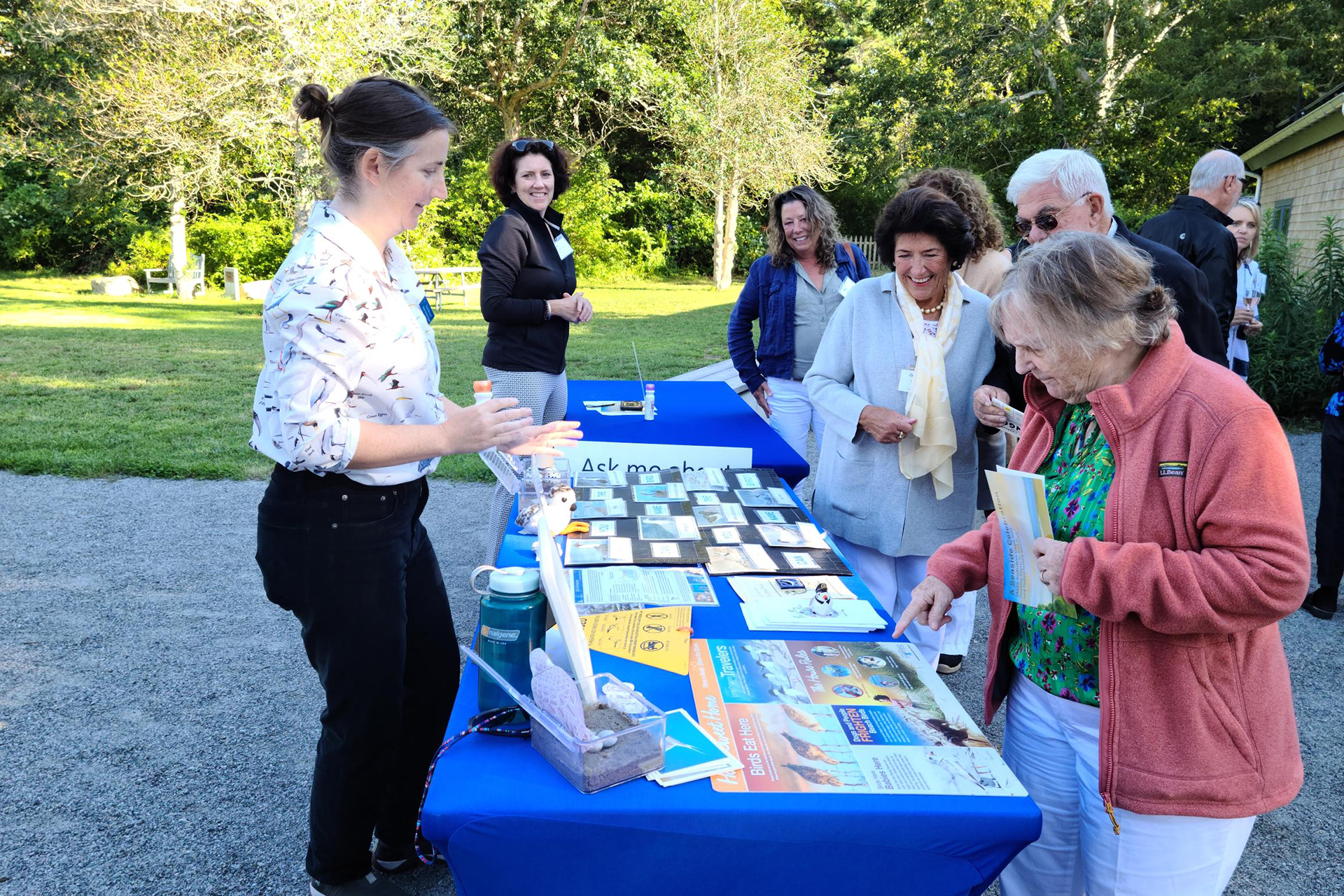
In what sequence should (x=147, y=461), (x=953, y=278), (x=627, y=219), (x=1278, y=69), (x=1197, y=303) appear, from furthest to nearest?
(x=627, y=219) → (x=1278, y=69) → (x=147, y=461) → (x=953, y=278) → (x=1197, y=303)

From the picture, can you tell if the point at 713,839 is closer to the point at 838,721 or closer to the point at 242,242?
the point at 838,721

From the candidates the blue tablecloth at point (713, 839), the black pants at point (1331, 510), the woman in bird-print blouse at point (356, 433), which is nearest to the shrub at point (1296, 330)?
the black pants at point (1331, 510)

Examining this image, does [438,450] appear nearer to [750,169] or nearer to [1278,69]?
[1278,69]

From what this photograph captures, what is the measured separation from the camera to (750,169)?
69.6 feet

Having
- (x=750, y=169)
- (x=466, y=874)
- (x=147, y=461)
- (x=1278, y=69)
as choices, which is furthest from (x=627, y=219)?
(x=466, y=874)

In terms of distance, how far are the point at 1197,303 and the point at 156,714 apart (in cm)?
358

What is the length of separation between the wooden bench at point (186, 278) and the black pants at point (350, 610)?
18.6m

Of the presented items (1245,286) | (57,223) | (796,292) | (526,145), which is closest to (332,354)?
(526,145)

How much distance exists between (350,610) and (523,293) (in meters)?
2.33

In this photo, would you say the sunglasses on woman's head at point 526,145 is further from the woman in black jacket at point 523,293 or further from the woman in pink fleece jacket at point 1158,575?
the woman in pink fleece jacket at point 1158,575

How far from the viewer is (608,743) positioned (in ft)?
4.33

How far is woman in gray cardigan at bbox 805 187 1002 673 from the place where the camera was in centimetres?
262

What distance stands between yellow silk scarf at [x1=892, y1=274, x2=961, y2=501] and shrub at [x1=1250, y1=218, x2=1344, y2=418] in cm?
678

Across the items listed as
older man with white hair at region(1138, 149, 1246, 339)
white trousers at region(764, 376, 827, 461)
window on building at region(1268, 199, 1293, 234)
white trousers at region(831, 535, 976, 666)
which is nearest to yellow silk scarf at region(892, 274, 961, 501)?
white trousers at region(831, 535, 976, 666)
